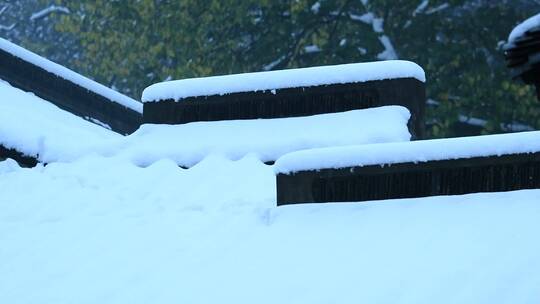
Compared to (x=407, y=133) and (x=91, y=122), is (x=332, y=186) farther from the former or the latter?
(x=91, y=122)

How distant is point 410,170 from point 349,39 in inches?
466

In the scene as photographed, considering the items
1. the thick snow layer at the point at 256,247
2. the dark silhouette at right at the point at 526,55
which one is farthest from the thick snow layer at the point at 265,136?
the dark silhouette at right at the point at 526,55

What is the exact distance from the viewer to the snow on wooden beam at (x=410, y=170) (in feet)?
20.8

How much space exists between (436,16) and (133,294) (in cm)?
1306

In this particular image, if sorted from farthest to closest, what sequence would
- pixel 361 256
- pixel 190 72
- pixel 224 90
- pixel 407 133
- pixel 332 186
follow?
pixel 190 72 < pixel 224 90 < pixel 407 133 < pixel 332 186 < pixel 361 256

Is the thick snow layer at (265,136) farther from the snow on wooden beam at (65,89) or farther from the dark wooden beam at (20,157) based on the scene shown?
the snow on wooden beam at (65,89)

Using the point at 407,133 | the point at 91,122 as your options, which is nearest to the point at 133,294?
the point at 407,133

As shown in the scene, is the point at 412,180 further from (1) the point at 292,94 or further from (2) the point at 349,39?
(2) the point at 349,39

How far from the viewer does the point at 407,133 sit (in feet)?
27.6

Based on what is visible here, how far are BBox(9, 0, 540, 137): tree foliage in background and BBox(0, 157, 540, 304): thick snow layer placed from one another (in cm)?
977

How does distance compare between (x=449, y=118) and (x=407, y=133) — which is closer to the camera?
(x=407, y=133)

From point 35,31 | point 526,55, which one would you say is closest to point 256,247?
point 526,55

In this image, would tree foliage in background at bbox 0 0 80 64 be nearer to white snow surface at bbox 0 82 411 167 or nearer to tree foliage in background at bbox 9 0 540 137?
tree foliage in background at bbox 9 0 540 137

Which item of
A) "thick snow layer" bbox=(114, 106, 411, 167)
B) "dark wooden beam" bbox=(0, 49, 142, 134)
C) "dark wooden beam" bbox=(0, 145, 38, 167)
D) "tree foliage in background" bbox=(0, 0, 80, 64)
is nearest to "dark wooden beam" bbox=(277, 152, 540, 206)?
"thick snow layer" bbox=(114, 106, 411, 167)
